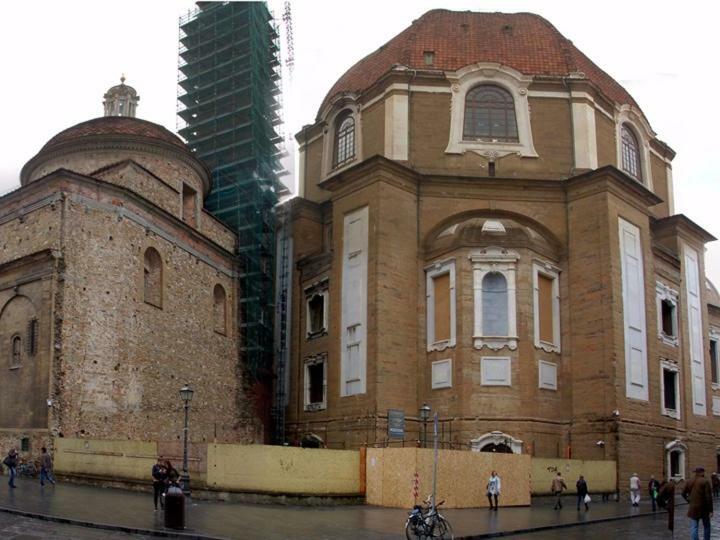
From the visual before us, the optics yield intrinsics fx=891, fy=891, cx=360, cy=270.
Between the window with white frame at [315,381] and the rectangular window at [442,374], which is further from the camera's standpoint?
the window with white frame at [315,381]

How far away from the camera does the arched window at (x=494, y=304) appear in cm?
3334

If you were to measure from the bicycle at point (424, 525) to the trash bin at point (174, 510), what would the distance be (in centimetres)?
453

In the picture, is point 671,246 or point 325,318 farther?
point 671,246

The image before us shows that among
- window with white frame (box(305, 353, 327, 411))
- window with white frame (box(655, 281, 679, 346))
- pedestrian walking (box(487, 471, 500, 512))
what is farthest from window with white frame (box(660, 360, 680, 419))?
window with white frame (box(305, 353, 327, 411))

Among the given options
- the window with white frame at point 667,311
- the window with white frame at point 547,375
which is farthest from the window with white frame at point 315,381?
the window with white frame at point 667,311

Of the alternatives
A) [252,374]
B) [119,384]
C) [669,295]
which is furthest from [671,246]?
[119,384]

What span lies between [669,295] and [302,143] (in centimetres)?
1856

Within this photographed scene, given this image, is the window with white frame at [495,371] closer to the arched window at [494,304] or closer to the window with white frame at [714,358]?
the arched window at [494,304]

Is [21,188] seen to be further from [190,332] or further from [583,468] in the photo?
[583,468]

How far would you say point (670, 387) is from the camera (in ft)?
123

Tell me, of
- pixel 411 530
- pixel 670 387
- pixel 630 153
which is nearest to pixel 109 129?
pixel 630 153

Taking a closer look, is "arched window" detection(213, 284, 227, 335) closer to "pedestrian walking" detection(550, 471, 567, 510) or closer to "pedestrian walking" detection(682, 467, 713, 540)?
"pedestrian walking" detection(550, 471, 567, 510)

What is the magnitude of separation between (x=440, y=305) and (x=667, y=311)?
36.4 feet

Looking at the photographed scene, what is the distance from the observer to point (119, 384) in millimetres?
29672
